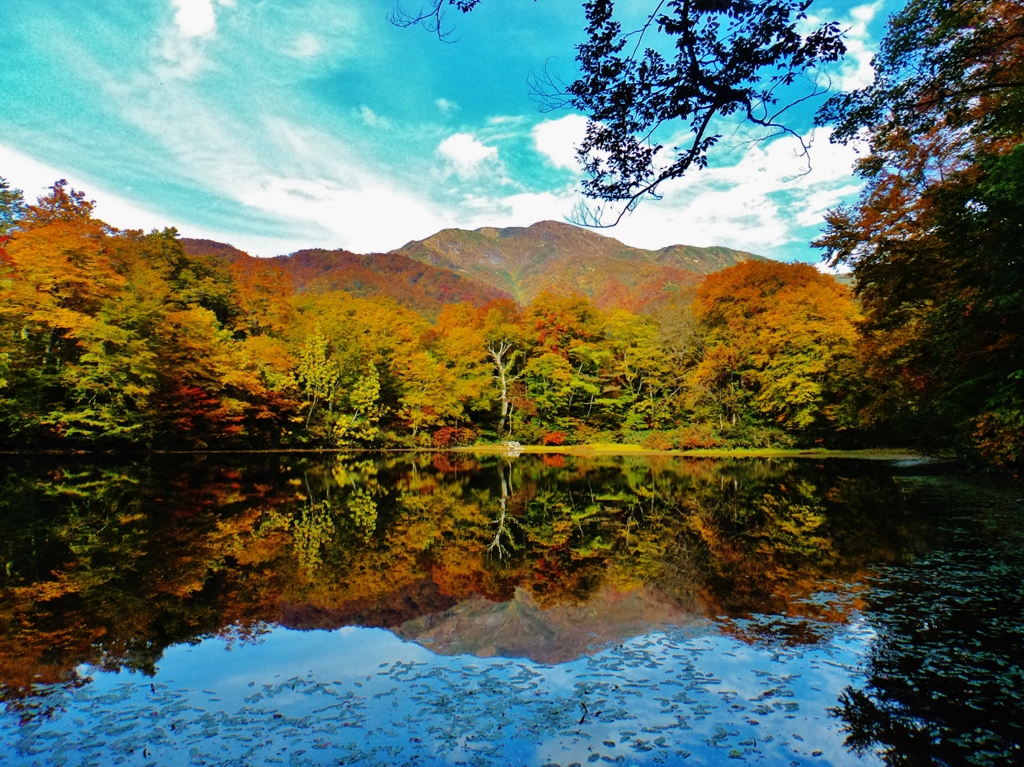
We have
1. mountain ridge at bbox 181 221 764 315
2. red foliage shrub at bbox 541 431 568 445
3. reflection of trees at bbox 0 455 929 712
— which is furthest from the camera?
mountain ridge at bbox 181 221 764 315

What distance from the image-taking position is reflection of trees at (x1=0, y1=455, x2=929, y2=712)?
5.86 m

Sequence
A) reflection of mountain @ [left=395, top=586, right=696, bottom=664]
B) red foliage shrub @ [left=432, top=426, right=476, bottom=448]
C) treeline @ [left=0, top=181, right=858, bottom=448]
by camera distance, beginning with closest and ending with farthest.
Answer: reflection of mountain @ [left=395, top=586, right=696, bottom=664] < treeline @ [left=0, top=181, right=858, bottom=448] < red foliage shrub @ [left=432, top=426, right=476, bottom=448]

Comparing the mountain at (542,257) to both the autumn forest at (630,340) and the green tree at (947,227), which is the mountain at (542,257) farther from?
the green tree at (947,227)

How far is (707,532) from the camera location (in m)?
10.5

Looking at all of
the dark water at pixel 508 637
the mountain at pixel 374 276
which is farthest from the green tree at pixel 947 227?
the mountain at pixel 374 276

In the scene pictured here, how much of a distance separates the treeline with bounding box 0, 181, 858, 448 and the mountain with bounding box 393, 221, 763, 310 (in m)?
76.0

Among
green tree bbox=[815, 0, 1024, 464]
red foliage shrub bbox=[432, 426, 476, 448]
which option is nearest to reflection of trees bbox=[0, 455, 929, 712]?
green tree bbox=[815, 0, 1024, 464]

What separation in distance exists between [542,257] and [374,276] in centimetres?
9000

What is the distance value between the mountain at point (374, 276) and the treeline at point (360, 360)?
1589 inches

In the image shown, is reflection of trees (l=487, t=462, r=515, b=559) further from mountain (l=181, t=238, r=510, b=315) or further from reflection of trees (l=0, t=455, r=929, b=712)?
mountain (l=181, t=238, r=510, b=315)

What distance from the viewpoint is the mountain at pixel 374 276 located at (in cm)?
8881

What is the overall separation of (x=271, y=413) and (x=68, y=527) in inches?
841

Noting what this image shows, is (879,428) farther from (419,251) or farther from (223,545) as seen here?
(419,251)

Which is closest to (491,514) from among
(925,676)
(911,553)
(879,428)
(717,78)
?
(911,553)
